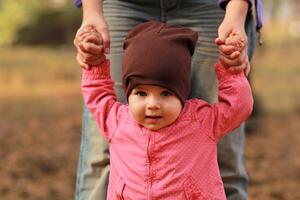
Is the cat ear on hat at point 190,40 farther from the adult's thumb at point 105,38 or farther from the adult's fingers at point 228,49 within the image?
the adult's thumb at point 105,38

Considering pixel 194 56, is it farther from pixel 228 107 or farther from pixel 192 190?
pixel 192 190

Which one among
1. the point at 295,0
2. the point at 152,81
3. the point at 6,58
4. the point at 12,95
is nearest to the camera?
the point at 152,81

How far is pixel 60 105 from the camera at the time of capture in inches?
490

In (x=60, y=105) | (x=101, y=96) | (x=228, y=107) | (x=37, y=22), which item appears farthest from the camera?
(x=37, y=22)

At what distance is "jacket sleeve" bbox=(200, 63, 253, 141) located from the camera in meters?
2.35

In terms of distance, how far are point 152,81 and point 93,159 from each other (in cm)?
63

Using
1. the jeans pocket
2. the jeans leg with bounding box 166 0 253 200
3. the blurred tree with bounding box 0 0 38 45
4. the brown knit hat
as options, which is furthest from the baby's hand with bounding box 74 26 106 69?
the blurred tree with bounding box 0 0 38 45

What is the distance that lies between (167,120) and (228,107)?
205 mm

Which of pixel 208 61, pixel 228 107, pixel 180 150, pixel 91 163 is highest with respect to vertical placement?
pixel 208 61

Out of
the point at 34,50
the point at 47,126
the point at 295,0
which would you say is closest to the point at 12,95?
the point at 47,126

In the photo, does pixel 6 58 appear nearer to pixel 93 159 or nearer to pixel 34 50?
pixel 34 50

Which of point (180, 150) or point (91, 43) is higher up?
point (91, 43)

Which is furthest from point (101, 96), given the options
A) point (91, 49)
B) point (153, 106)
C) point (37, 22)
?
point (37, 22)

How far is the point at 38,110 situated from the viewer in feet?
37.9
